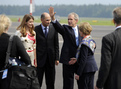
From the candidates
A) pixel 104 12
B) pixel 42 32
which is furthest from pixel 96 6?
pixel 42 32

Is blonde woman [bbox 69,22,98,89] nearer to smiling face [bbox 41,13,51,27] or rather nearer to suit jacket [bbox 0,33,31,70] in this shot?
smiling face [bbox 41,13,51,27]

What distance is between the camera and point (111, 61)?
308 centimetres

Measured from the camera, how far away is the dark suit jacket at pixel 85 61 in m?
4.10

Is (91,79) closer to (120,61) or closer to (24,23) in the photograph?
(120,61)

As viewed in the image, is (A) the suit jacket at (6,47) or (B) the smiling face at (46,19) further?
(B) the smiling face at (46,19)

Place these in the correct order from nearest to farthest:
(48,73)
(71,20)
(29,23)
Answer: (29,23), (71,20), (48,73)

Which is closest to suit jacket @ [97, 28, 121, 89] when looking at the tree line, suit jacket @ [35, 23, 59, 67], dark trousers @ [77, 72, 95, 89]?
dark trousers @ [77, 72, 95, 89]

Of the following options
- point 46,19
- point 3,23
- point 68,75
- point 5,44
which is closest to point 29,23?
point 46,19

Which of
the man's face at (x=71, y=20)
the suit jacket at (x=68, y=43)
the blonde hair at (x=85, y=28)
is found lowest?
the suit jacket at (x=68, y=43)

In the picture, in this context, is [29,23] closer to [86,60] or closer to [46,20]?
[46,20]

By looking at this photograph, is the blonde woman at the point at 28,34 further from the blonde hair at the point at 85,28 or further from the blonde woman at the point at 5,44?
the blonde woman at the point at 5,44

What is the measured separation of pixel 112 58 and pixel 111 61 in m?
0.04

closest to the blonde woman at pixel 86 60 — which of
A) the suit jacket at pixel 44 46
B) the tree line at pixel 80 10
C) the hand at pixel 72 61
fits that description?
the hand at pixel 72 61

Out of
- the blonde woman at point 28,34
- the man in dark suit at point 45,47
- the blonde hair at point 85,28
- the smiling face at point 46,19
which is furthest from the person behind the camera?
the man in dark suit at point 45,47
